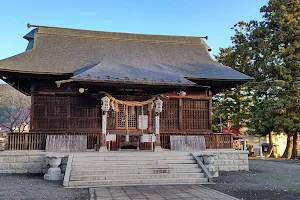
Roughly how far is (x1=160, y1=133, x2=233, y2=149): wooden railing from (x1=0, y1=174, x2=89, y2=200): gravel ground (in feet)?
19.7

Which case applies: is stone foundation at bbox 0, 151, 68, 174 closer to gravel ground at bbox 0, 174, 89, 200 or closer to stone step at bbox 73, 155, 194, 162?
gravel ground at bbox 0, 174, 89, 200

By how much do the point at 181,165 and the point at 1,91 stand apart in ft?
112

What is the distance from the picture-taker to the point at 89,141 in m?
13.7

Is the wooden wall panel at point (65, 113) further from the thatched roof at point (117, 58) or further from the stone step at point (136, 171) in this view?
the stone step at point (136, 171)

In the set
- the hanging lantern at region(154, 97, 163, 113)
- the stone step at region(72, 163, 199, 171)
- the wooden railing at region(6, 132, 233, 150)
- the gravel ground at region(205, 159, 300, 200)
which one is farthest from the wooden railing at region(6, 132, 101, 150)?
the gravel ground at region(205, 159, 300, 200)

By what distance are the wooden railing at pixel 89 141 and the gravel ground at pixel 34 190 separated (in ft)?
6.83

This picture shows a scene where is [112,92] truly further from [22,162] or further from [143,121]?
[22,162]

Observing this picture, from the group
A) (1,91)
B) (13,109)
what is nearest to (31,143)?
(13,109)

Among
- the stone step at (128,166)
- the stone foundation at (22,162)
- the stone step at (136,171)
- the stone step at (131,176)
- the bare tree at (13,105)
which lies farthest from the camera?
the bare tree at (13,105)

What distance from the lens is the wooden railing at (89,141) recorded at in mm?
12477

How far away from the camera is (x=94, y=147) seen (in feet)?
44.8

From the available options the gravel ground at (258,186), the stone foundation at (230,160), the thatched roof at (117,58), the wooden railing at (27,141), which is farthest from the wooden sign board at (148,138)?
the wooden railing at (27,141)

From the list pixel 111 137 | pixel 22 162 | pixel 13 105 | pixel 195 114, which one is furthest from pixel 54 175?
pixel 13 105

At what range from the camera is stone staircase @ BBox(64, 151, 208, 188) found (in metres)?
9.73
